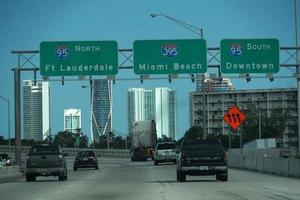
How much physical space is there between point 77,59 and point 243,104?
395 ft

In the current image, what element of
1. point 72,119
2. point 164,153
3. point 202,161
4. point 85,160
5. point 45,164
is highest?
point 72,119

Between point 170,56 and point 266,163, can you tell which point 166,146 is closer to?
point 170,56

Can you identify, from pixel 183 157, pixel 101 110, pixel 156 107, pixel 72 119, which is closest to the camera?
pixel 183 157

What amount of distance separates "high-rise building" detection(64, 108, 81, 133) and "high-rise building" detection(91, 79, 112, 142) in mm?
11355

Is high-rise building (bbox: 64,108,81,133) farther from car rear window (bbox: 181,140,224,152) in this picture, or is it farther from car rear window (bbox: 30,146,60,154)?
car rear window (bbox: 181,140,224,152)

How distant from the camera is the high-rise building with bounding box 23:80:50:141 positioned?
139 m

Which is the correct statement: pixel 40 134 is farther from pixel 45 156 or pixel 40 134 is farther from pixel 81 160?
pixel 45 156

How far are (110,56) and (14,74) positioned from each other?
628cm

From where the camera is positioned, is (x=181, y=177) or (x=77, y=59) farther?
(x=77, y=59)

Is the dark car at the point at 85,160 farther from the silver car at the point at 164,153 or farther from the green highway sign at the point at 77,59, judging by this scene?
the green highway sign at the point at 77,59

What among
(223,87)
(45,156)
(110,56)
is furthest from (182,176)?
(223,87)

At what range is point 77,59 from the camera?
45188 millimetres

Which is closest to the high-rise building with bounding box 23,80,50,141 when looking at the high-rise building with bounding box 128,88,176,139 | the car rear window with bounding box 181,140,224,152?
the high-rise building with bounding box 128,88,176,139

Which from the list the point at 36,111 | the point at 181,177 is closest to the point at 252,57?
the point at 181,177
